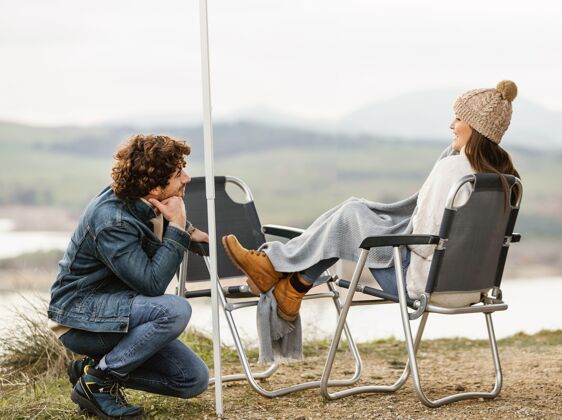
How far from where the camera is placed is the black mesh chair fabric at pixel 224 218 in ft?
16.0

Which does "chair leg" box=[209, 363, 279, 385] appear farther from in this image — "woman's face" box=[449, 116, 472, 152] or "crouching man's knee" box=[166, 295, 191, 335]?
"woman's face" box=[449, 116, 472, 152]

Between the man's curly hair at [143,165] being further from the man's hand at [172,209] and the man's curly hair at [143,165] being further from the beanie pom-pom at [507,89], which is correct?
the beanie pom-pom at [507,89]

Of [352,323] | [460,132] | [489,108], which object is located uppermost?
[489,108]

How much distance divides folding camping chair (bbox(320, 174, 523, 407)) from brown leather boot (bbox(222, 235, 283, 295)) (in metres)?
0.35

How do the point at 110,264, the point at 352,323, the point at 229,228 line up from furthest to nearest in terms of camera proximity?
the point at 352,323 < the point at 229,228 < the point at 110,264

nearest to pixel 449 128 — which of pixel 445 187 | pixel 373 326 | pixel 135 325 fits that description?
pixel 445 187

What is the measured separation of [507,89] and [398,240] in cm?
89

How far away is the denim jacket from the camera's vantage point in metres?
3.52

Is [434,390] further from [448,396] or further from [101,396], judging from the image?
[101,396]

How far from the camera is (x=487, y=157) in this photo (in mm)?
4051

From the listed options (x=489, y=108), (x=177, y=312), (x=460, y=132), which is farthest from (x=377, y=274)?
(x=177, y=312)

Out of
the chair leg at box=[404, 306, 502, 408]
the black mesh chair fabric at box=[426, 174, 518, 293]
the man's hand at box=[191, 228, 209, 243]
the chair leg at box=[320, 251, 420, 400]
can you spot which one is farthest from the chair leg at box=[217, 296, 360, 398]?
the black mesh chair fabric at box=[426, 174, 518, 293]

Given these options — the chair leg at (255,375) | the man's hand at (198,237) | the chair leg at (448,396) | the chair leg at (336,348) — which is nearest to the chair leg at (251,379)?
the chair leg at (255,375)

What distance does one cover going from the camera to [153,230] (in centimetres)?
372
